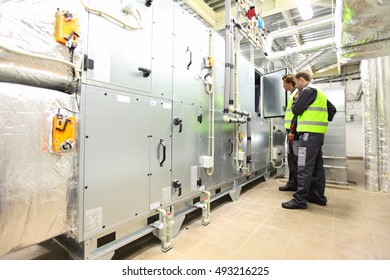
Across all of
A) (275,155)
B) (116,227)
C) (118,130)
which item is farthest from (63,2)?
(275,155)

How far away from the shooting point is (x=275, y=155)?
4387 mm

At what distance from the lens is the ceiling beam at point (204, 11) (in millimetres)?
3150

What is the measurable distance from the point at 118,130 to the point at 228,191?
1956 millimetres

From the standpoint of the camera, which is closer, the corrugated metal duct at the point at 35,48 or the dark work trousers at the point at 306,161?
the corrugated metal duct at the point at 35,48

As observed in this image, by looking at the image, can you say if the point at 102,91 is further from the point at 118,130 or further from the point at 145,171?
the point at 145,171

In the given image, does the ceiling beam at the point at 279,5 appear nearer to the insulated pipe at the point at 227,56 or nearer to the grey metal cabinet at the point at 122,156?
the insulated pipe at the point at 227,56

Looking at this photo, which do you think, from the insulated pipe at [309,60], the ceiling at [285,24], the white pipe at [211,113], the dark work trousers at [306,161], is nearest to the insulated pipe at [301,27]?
the ceiling at [285,24]

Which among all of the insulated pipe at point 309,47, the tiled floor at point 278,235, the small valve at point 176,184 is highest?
the insulated pipe at point 309,47

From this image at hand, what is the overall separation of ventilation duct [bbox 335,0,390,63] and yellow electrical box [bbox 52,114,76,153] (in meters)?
2.76

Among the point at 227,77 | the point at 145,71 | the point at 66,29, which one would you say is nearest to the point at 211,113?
the point at 227,77

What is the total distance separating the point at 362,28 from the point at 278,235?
2.54 metres

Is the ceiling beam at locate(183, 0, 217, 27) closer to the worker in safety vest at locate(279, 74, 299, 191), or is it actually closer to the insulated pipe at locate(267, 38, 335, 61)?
the insulated pipe at locate(267, 38, 335, 61)

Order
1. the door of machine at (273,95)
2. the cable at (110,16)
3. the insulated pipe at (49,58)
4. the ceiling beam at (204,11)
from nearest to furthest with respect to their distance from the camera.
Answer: the insulated pipe at (49,58), the cable at (110,16), the ceiling beam at (204,11), the door of machine at (273,95)

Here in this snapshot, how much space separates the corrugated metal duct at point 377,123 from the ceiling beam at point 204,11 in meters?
2.88
